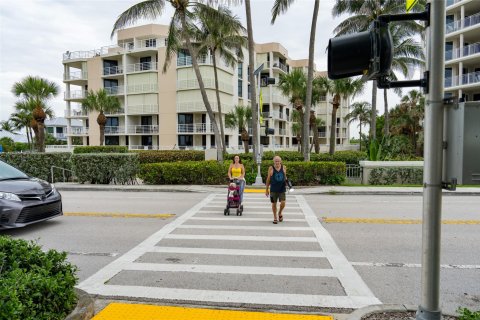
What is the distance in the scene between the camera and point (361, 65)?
9.73 feet

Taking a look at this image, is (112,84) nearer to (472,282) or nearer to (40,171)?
(40,171)

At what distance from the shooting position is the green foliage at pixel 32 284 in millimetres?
2986

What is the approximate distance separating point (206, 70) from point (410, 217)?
37.2 m

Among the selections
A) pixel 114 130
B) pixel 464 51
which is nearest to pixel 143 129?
pixel 114 130

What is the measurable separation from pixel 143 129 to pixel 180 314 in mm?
46466

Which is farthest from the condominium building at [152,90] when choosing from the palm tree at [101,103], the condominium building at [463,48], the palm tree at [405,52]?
the condominium building at [463,48]

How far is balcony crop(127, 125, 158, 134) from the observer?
47.9 m

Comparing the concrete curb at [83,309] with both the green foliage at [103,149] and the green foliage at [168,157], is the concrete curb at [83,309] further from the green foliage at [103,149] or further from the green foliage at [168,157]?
the green foliage at [103,149]

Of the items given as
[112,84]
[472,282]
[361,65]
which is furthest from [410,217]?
[112,84]

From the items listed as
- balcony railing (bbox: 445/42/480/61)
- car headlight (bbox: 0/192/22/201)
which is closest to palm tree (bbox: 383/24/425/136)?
balcony railing (bbox: 445/42/480/61)

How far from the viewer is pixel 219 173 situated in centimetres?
1788

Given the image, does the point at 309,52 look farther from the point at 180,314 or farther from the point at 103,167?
the point at 180,314

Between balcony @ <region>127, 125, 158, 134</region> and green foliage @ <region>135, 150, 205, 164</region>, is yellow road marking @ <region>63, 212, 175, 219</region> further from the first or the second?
balcony @ <region>127, 125, 158, 134</region>

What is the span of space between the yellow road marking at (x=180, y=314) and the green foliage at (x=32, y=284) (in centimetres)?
47
